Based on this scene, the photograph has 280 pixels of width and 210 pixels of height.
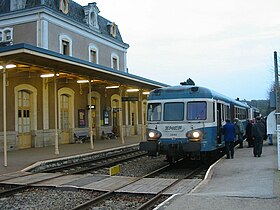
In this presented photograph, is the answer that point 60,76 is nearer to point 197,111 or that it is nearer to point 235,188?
point 197,111

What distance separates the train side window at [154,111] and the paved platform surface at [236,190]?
Result: 2600mm

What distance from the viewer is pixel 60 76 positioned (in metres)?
21.6

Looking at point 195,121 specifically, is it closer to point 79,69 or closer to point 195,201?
point 195,201

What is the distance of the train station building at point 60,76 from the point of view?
57.8 ft

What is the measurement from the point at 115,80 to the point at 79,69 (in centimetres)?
516

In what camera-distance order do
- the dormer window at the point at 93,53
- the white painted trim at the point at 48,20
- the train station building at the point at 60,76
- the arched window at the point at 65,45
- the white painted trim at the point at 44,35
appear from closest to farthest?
1. the train station building at the point at 60,76
2. the white painted trim at the point at 44,35
3. the white painted trim at the point at 48,20
4. the arched window at the point at 65,45
5. the dormer window at the point at 93,53

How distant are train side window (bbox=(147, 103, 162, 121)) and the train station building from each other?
4428mm

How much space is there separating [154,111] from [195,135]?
5.87ft

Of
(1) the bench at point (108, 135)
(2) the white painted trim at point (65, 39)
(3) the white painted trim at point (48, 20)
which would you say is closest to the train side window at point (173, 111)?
(3) the white painted trim at point (48, 20)

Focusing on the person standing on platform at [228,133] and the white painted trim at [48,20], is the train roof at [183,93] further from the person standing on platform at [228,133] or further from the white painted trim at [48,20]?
the white painted trim at [48,20]

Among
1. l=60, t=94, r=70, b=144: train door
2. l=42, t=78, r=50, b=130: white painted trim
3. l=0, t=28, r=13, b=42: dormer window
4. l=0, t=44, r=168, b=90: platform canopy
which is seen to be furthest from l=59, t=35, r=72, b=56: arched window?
l=0, t=44, r=168, b=90: platform canopy

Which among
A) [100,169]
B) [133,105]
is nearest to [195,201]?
[100,169]

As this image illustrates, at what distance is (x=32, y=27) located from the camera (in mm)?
25312

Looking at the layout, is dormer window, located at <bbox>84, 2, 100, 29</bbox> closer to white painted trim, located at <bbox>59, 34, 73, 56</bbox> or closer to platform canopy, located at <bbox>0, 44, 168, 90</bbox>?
white painted trim, located at <bbox>59, 34, 73, 56</bbox>
